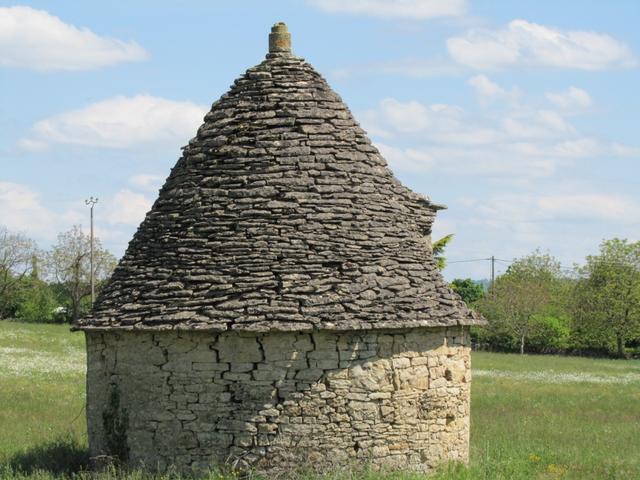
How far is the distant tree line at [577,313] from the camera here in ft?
163

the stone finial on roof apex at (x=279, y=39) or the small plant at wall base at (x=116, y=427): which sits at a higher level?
the stone finial on roof apex at (x=279, y=39)

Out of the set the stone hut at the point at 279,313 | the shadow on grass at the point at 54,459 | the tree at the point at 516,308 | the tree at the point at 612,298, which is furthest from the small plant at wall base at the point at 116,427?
the tree at the point at 612,298

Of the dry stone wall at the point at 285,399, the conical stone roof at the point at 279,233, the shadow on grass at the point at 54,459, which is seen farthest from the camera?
the shadow on grass at the point at 54,459

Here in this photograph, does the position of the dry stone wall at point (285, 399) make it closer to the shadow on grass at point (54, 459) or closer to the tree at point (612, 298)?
the shadow on grass at point (54, 459)

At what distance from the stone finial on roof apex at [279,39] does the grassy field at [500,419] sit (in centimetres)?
577

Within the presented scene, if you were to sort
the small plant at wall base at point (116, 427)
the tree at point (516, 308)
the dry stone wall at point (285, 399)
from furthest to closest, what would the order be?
the tree at point (516, 308) < the small plant at wall base at point (116, 427) < the dry stone wall at point (285, 399)

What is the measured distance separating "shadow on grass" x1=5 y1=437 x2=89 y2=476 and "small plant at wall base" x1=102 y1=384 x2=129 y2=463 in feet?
2.25

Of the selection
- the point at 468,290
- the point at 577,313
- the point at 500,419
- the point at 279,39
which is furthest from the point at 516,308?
the point at 279,39

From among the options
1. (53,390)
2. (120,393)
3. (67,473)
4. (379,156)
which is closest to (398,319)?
(379,156)

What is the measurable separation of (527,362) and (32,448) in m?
28.0

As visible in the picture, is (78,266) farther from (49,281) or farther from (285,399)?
(285,399)

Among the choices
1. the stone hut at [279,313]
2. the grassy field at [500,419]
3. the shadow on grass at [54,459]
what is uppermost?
the stone hut at [279,313]

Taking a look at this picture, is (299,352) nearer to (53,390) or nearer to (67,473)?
(67,473)

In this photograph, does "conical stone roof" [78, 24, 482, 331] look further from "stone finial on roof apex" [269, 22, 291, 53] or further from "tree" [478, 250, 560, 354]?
"tree" [478, 250, 560, 354]
